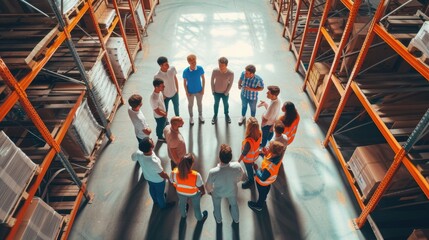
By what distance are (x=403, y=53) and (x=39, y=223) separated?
7012mm

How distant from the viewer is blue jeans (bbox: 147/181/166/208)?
17.6ft

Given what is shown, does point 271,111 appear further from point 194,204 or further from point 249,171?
point 194,204

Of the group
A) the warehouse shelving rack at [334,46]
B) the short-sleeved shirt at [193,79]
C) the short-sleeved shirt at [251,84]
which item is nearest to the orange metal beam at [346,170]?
the warehouse shelving rack at [334,46]

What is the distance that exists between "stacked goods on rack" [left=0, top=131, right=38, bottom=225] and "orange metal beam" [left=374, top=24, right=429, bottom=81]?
6.53m

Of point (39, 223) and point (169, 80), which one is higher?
point (169, 80)

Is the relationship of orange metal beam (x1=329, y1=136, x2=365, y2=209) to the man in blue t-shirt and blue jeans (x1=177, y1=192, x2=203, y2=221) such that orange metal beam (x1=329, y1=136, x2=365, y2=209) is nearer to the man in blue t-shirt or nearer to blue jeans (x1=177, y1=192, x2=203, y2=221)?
blue jeans (x1=177, y1=192, x2=203, y2=221)

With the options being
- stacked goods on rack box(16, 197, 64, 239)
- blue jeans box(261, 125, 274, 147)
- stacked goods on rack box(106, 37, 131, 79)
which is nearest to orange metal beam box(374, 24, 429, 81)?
blue jeans box(261, 125, 274, 147)

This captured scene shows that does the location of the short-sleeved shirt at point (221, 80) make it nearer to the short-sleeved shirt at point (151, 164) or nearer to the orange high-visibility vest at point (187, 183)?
the short-sleeved shirt at point (151, 164)

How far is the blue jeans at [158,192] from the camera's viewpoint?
17.6 ft

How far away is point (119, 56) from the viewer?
8.61 m

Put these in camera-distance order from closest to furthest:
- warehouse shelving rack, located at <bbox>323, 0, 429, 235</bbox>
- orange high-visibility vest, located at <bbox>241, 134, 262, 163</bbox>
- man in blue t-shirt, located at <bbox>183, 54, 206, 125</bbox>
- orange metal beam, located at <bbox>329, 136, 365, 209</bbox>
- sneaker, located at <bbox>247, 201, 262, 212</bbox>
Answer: warehouse shelving rack, located at <bbox>323, 0, 429, 235</bbox>
orange high-visibility vest, located at <bbox>241, 134, 262, 163</bbox>
orange metal beam, located at <bbox>329, 136, 365, 209</bbox>
sneaker, located at <bbox>247, 201, 262, 212</bbox>
man in blue t-shirt, located at <bbox>183, 54, 206, 125</bbox>

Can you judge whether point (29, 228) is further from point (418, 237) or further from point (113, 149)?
point (418, 237)

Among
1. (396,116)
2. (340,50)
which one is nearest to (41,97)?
(340,50)

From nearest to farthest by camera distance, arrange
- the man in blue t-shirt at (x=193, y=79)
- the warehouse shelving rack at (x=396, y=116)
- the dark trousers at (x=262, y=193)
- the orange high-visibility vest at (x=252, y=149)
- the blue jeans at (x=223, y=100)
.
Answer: the warehouse shelving rack at (x=396, y=116) < the orange high-visibility vest at (x=252, y=149) < the dark trousers at (x=262, y=193) < the man in blue t-shirt at (x=193, y=79) < the blue jeans at (x=223, y=100)
